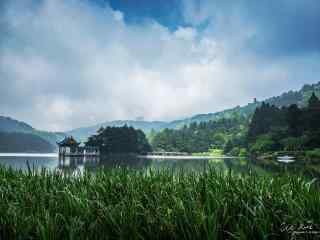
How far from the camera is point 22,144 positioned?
111 m

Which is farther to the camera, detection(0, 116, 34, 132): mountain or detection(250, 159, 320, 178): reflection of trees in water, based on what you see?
detection(0, 116, 34, 132): mountain

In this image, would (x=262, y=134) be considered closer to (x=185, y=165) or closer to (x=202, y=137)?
(x=202, y=137)

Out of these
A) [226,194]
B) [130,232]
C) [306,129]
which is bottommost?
[130,232]

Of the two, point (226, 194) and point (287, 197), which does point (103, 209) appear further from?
point (287, 197)

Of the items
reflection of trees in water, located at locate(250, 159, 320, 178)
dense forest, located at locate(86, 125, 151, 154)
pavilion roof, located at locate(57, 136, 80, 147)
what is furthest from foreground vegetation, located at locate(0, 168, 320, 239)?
dense forest, located at locate(86, 125, 151, 154)

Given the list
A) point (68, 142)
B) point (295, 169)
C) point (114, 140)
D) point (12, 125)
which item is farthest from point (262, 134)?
point (12, 125)

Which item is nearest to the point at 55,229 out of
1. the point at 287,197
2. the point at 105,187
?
the point at 105,187

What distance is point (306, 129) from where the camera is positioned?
2014 inches

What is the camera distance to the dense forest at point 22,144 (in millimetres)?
105188

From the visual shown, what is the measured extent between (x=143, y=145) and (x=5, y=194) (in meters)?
75.0

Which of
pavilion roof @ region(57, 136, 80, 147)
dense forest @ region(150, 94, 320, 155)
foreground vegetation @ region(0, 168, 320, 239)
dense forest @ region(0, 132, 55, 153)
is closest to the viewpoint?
foreground vegetation @ region(0, 168, 320, 239)

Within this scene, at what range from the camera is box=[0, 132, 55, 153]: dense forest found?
105 metres

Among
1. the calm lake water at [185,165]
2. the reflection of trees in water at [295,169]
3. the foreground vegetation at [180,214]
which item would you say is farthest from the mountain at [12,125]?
the foreground vegetation at [180,214]

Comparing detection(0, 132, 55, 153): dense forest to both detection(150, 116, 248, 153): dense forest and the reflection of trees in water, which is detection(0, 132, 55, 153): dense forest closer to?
detection(150, 116, 248, 153): dense forest
